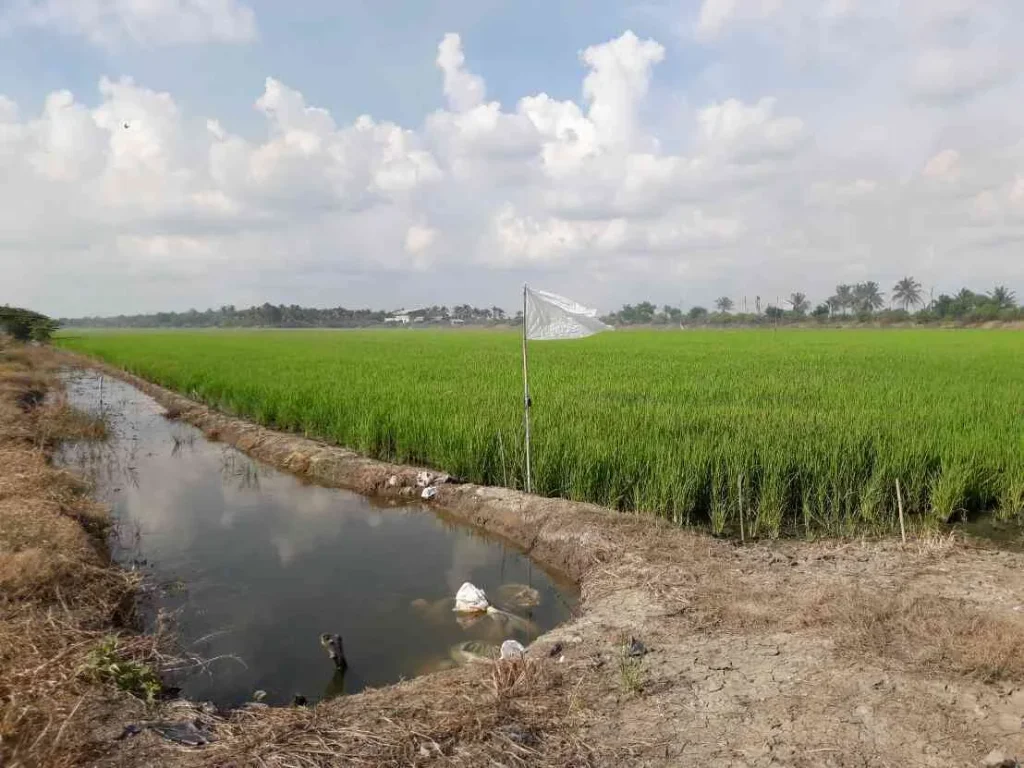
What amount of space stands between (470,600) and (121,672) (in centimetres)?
209

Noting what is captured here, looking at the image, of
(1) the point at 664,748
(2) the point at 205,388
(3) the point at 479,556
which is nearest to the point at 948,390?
(3) the point at 479,556

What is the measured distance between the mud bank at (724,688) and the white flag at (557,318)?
221 cm

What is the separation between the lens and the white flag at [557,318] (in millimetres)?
6039

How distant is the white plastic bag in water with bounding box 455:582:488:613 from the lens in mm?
4547

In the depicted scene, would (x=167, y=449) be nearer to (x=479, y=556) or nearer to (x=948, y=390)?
(x=479, y=556)

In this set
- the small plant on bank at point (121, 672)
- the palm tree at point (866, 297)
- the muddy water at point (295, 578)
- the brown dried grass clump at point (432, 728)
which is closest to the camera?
the brown dried grass clump at point (432, 728)

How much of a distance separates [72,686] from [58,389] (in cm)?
1662

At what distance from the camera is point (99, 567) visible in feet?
14.7

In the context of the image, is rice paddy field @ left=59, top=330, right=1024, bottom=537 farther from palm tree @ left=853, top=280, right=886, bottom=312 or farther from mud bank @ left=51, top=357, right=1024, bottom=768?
palm tree @ left=853, top=280, right=886, bottom=312

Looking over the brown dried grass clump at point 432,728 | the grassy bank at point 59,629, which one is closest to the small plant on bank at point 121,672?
the grassy bank at point 59,629

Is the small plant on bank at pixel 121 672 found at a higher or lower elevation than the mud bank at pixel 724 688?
higher

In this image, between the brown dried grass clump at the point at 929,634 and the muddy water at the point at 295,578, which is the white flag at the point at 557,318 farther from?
the brown dried grass clump at the point at 929,634

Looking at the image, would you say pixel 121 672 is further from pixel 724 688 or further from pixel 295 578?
pixel 724 688

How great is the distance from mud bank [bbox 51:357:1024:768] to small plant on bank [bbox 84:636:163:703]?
31 cm
